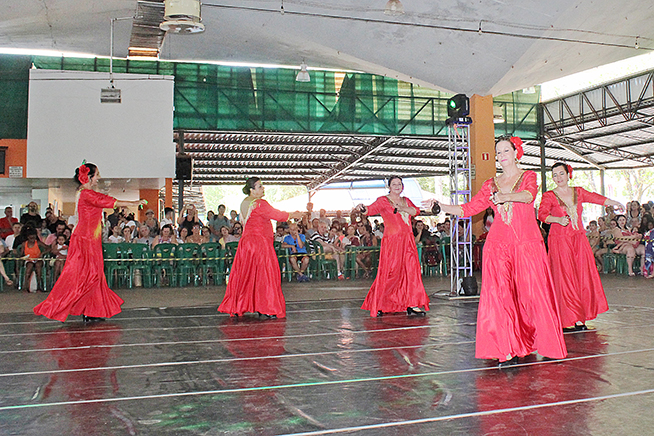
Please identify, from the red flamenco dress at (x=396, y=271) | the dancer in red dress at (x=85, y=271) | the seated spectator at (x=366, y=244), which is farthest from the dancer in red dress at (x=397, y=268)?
the seated spectator at (x=366, y=244)

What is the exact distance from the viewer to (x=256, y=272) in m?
7.48

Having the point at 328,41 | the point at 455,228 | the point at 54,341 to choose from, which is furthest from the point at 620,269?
the point at 54,341

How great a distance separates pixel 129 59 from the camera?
58.3ft

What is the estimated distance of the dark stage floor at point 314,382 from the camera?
328 cm

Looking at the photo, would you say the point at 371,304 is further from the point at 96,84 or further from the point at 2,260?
the point at 96,84

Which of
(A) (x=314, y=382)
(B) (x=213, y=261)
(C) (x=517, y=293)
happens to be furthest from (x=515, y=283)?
(B) (x=213, y=261)

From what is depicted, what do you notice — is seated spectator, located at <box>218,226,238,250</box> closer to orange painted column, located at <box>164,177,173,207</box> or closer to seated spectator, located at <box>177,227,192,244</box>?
seated spectator, located at <box>177,227,192,244</box>

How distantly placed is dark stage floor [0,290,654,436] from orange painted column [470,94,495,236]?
8457 mm

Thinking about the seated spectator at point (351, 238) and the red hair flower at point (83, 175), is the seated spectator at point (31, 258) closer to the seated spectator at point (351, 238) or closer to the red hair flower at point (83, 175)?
the red hair flower at point (83, 175)

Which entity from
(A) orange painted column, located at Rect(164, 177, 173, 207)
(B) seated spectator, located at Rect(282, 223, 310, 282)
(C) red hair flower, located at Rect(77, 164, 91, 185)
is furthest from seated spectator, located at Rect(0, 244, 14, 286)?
(A) orange painted column, located at Rect(164, 177, 173, 207)

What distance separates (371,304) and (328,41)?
24.9 ft

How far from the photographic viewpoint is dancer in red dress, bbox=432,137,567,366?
179 inches

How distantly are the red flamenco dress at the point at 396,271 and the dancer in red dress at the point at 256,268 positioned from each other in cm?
118

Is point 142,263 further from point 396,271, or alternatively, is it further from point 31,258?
point 396,271
